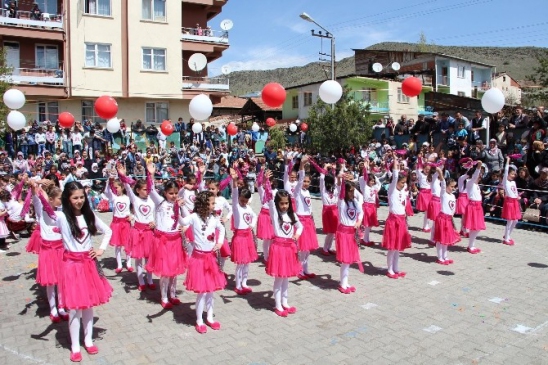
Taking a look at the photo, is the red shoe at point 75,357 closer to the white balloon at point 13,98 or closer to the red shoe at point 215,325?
the red shoe at point 215,325

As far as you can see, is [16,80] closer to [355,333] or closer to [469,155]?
[469,155]

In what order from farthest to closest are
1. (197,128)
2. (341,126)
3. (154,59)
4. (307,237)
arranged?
(154,59)
(197,128)
(341,126)
(307,237)

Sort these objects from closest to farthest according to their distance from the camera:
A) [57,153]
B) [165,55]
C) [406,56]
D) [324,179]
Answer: [324,179]
[57,153]
[165,55]
[406,56]

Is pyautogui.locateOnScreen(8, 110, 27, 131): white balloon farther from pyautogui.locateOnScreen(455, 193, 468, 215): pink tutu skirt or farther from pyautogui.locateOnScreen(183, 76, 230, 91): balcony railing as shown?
pyautogui.locateOnScreen(183, 76, 230, 91): balcony railing

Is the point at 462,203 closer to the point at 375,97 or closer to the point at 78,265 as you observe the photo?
the point at 78,265

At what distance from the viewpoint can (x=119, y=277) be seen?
8.62 meters

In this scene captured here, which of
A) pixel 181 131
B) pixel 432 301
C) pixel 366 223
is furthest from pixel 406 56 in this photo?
pixel 432 301

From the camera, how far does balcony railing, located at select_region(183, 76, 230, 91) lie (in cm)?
2925

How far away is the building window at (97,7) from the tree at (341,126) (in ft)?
45.0

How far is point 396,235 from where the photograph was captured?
8.52 metres

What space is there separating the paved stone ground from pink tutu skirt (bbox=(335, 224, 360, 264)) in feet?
1.96

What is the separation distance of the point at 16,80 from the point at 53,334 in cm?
2170

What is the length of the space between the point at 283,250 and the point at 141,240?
8.18ft

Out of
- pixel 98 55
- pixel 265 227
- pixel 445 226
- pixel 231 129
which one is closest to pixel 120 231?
pixel 265 227
